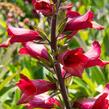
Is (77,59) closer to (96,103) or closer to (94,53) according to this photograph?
(94,53)

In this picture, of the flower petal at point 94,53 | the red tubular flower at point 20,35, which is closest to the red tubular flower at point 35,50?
the red tubular flower at point 20,35

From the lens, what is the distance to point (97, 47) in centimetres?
187

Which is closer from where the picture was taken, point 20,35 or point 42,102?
point 20,35

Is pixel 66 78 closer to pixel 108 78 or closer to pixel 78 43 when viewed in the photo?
pixel 108 78

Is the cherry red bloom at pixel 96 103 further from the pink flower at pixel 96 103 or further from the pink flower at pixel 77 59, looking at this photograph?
the pink flower at pixel 77 59

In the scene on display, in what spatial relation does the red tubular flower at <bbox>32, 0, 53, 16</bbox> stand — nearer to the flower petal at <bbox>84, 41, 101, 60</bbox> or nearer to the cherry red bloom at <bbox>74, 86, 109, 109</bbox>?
the flower petal at <bbox>84, 41, 101, 60</bbox>

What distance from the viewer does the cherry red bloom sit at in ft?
6.08

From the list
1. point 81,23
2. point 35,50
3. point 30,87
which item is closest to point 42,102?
point 30,87

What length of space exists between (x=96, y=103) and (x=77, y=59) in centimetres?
21

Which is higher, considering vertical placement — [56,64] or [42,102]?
[56,64]

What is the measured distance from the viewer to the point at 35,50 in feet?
6.22

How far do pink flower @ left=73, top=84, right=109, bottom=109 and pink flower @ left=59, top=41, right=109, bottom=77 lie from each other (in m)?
0.14

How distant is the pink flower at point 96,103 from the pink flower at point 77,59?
142 mm

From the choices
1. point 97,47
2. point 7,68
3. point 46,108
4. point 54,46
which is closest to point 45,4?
point 54,46
